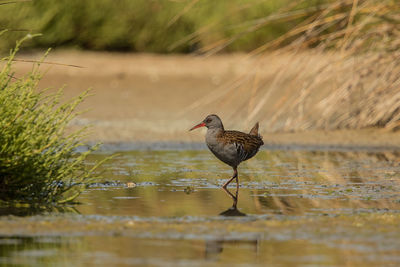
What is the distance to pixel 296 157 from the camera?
40.7 feet

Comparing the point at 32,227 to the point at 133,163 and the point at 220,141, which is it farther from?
the point at 133,163

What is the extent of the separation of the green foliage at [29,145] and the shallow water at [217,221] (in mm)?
361

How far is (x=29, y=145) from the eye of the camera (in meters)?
8.30

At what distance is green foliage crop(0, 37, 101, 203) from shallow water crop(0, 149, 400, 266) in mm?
361

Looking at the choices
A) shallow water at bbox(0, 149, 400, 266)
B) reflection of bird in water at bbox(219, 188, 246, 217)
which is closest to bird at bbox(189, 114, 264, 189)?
shallow water at bbox(0, 149, 400, 266)

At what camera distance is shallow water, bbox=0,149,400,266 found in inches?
244

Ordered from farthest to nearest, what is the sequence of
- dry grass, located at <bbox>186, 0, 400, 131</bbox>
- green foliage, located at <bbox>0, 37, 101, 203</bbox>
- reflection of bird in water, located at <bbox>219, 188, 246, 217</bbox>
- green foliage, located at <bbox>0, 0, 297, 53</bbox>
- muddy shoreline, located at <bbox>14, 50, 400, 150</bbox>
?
green foliage, located at <bbox>0, 0, 297, 53</bbox> → muddy shoreline, located at <bbox>14, 50, 400, 150</bbox> → dry grass, located at <bbox>186, 0, 400, 131</bbox> → green foliage, located at <bbox>0, 37, 101, 203</bbox> → reflection of bird in water, located at <bbox>219, 188, 246, 217</bbox>

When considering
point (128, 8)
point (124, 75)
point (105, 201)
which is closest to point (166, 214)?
point (105, 201)

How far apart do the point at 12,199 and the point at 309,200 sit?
2463 millimetres

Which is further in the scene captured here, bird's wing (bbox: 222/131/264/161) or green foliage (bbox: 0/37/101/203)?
bird's wing (bbox: 222/131/264/161)

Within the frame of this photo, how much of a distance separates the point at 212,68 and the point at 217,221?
12541mm

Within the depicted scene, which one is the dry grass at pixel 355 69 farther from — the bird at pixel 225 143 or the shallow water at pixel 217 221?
the bird at pixel 225 143

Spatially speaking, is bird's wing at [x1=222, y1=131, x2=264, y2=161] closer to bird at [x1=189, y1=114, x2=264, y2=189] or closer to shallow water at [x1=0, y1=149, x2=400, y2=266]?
bird at [x1=189, y1=114, x2=264, y2=189]

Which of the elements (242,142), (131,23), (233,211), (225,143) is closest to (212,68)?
(131,23)
